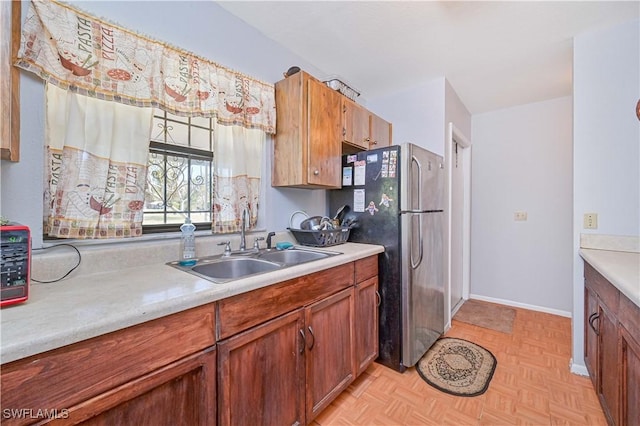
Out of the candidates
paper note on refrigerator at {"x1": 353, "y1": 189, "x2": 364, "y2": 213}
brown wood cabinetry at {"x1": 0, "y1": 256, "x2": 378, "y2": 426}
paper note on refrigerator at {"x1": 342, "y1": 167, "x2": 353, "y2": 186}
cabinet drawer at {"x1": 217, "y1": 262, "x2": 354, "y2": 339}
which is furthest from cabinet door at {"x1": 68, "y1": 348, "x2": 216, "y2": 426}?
paper note on refrigerator at {"x1": 342, "y1": 167, "x2": 353, "y2": 186}

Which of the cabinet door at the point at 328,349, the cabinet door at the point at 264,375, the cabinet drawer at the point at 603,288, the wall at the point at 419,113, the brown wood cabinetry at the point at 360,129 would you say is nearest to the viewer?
the cabinet door at the point at 264,375

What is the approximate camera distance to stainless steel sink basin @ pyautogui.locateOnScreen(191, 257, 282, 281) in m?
1.48

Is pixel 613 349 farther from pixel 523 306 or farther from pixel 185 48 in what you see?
pixel 185 48

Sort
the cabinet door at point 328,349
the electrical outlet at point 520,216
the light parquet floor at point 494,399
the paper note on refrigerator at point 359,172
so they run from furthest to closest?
the electrical outlet at point 520,216
the paper note on refrigerator at point 359,172
the light parquet floor at point 494,399
the cabinet door at point 328,349

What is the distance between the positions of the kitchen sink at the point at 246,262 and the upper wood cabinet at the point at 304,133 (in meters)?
0.50

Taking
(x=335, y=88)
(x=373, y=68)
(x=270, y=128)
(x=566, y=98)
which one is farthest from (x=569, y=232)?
(x=270, y=128)

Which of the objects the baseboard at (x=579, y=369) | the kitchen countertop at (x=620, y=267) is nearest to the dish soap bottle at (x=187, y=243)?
the kitchen countertop at (x=620, y=267)

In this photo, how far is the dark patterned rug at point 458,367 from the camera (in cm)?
181

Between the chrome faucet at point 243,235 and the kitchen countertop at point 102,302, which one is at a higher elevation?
the chrome faucet at point 243,235

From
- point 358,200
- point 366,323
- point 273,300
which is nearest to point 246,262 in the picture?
point 273,300

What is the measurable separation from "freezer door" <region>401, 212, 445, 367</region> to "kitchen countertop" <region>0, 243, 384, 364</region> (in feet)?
3.10

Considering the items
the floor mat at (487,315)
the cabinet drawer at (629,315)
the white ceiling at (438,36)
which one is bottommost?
the floor mat at (487,315)

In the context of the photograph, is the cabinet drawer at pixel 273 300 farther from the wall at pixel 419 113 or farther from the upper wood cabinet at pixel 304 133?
the wall at pixel 419 113

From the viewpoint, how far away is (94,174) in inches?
48.7
